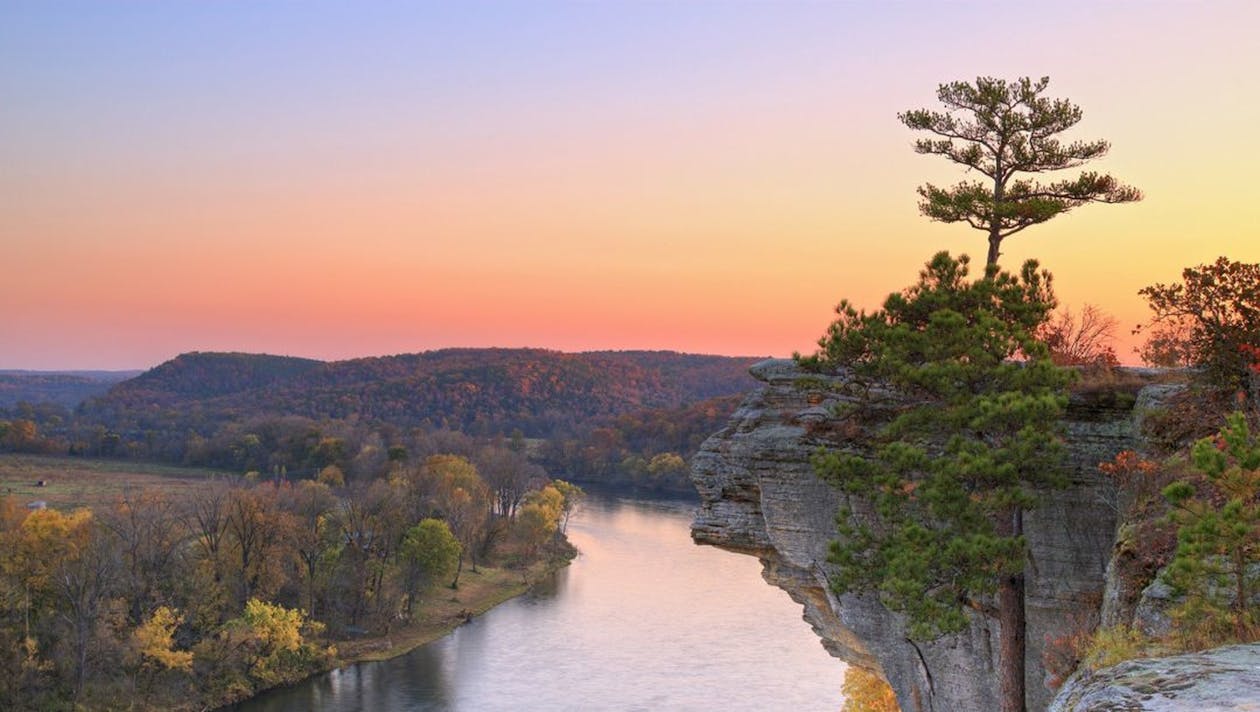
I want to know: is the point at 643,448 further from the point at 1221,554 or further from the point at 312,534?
the point at 1221,554

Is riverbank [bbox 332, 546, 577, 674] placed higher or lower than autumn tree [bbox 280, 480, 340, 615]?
lower

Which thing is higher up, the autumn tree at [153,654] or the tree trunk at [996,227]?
the tree trunk at [996,227]

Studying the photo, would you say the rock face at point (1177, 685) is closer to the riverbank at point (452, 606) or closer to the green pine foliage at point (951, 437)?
the green pine foliage at point (951, 437)

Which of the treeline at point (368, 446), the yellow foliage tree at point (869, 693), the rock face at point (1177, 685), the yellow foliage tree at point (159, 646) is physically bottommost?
the yellow foliage tree at point (159, 646)

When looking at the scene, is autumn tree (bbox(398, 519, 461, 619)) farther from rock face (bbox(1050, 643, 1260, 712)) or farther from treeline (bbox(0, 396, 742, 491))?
rock face (bbox(1050, 643, 1260, 712))

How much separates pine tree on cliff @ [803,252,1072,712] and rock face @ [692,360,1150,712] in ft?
1.95

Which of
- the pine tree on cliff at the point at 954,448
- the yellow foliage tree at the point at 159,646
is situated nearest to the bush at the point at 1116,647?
the pine tree on cliff at the point at 954,448

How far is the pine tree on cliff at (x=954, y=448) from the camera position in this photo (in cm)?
1397

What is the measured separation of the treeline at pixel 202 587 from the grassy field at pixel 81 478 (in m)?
24.1

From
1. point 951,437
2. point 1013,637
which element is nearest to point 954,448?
point 951,437

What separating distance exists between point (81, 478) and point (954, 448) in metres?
93.5

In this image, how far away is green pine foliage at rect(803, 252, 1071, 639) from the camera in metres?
14.0

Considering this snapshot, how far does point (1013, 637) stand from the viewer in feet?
49.1

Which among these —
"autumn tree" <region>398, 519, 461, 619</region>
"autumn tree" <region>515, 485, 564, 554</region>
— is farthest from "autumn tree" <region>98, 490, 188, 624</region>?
"autumn tree" <region>515, 485, 564, 554</region>
